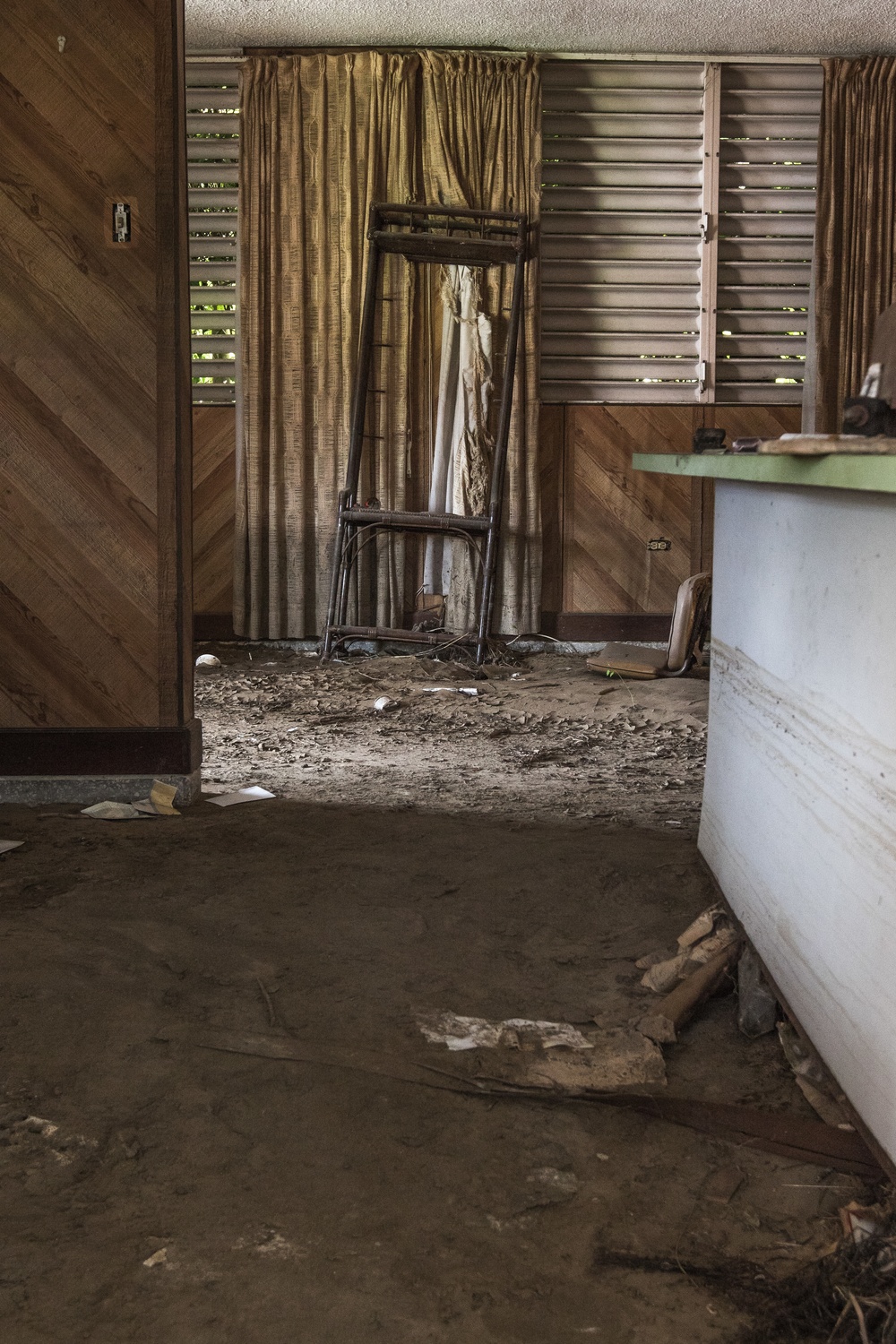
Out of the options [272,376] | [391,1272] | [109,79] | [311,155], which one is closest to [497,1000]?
[391,1272]

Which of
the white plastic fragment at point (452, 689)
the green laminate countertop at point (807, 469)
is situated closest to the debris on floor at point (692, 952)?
the green laminate countertop at point (807, 469)

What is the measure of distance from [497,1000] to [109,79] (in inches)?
115

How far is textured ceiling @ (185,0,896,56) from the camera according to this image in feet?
20.1

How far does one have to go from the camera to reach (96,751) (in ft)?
13.0

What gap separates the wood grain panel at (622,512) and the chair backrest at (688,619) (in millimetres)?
990

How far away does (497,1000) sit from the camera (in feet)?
8.39

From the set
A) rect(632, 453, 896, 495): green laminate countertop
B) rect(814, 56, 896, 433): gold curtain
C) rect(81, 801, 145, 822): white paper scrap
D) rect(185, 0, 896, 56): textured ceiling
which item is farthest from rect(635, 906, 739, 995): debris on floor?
rect(185, 0, 896, 56): textured ceiling

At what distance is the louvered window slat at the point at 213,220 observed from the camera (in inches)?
269

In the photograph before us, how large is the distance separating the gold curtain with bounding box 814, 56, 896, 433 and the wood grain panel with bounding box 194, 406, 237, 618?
11.0ft

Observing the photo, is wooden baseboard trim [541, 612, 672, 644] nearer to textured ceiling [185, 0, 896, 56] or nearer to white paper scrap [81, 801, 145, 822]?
textured ceiling [185, 0, 896, 56]

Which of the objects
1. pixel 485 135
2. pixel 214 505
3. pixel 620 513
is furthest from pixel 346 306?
pixel 620 513

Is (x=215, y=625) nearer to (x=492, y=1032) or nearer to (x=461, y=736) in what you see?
(x=461, y=736)

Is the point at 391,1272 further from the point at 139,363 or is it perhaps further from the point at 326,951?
the point at 139,363

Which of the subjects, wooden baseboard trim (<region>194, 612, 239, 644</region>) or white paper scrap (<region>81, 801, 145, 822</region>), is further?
wooden baseboard trim (<region>194, 612, 239, 644</region>)
